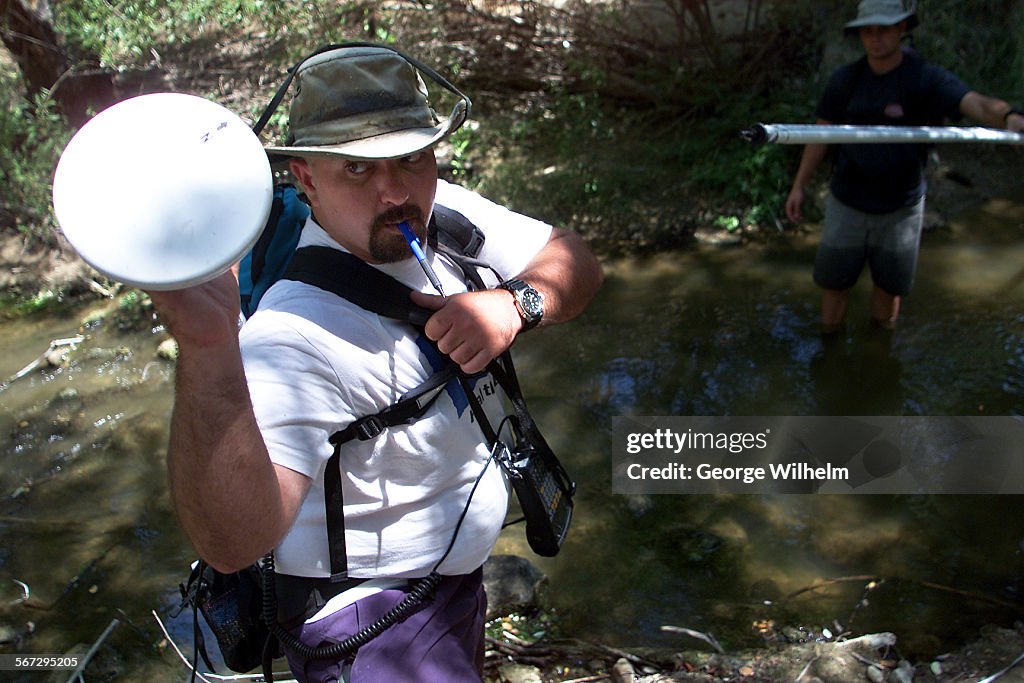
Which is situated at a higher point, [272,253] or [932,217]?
[272,253]

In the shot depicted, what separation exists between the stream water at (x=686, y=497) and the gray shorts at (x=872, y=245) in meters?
0.51

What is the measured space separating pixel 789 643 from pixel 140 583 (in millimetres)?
2510

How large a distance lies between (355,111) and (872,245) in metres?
3.36

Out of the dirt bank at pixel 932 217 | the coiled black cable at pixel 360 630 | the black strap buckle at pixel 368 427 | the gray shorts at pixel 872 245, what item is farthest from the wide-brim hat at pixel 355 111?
the dirt bank at pixel 932 217

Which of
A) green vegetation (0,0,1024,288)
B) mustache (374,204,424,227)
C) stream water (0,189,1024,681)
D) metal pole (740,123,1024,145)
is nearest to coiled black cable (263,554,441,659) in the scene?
mustache (374,204,424,227)

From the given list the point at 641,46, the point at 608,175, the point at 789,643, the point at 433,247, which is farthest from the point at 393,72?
the point at 641,46

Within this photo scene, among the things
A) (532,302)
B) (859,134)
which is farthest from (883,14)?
(532,302)

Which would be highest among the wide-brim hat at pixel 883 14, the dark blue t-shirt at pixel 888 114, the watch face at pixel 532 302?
the watch face at pixel 532 302

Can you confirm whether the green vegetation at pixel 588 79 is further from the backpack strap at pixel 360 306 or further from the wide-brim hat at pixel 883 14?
the backpack strap at pixel 360 306

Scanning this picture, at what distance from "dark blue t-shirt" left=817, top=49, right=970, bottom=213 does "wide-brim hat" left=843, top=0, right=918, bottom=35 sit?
184mm

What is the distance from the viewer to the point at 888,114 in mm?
4008

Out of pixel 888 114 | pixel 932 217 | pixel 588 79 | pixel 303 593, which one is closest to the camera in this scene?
pixel 303 593

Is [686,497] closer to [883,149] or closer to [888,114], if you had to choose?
[883,149]

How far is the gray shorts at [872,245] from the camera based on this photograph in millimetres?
4227
